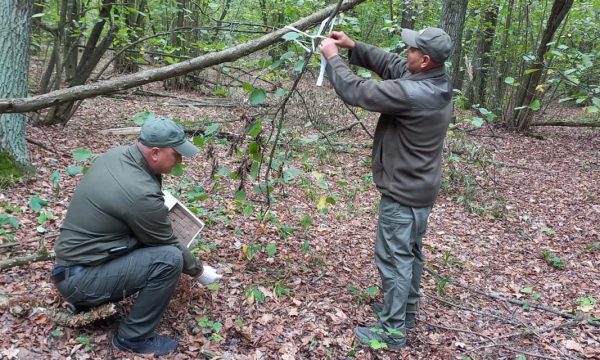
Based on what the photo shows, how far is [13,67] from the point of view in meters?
4.67

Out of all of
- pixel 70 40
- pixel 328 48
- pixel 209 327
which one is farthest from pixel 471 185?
pixel 70 40

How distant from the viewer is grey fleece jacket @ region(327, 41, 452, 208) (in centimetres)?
282

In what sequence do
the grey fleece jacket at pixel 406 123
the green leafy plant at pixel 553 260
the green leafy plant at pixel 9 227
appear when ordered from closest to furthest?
the grey fleece jacket at pixel 406 123 → the green leafy plant at pixel 9 227 → the green leafy plant at pixel 553 260

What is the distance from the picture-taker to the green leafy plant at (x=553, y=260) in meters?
4.82

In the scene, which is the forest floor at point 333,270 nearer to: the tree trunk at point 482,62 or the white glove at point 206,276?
the white glove at point 206,276

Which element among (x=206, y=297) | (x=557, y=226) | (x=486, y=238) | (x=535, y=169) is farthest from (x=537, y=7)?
(x=206, y=297)

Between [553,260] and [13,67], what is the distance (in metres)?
6.05

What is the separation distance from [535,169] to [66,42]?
9.01m

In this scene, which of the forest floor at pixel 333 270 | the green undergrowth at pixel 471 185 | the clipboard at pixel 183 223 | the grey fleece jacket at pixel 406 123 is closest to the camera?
the grey fleece jacket at pixel 406 123

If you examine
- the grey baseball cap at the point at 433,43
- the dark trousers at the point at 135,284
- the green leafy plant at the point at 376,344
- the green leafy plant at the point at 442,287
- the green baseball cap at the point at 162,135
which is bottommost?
the green leafy plant at the point at 442,287

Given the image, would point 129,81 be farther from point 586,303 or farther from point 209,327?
point 586,303

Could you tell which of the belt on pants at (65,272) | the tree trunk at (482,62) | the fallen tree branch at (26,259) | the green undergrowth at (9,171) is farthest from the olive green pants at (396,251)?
the tree trunk at (482,62)

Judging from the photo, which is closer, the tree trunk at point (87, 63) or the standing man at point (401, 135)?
the standing man at point (401, 135)

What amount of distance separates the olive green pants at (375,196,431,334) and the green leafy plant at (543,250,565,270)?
2455mm
